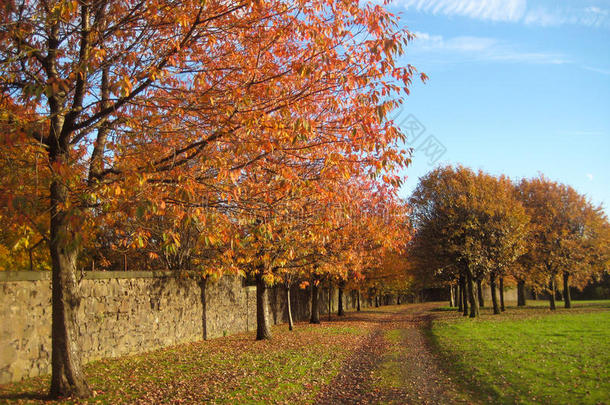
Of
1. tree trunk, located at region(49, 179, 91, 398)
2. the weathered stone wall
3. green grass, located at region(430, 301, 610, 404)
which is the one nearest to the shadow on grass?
green grass, located at region(430, 301, 610, 404)

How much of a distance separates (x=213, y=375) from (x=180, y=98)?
23.9 ft

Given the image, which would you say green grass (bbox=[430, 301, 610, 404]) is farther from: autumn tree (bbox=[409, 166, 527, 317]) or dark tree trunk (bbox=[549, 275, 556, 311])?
dark tree trunk (bbox=[549, 275, 556, 311])

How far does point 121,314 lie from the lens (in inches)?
575

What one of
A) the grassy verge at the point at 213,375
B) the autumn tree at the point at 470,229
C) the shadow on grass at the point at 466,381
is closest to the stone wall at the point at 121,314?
the grassy verge at the point at 213,375

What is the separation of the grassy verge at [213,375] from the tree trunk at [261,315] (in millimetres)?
1693

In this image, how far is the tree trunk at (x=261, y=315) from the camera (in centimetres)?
1928

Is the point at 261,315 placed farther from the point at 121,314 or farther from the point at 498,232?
the point at 498,232

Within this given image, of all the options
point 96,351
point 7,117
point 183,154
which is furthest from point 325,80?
point 96,351

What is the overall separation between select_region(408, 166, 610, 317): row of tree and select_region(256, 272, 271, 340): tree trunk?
14.2 meters

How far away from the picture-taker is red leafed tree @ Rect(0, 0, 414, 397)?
7438mm

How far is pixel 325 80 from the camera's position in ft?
26.5

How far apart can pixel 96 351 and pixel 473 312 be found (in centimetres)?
2412

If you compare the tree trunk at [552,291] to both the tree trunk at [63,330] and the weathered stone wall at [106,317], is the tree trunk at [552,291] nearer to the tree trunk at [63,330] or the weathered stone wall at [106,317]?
the weathered stone wall at [106,317]

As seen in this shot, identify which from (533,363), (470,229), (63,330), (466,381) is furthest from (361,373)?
(470,229)
